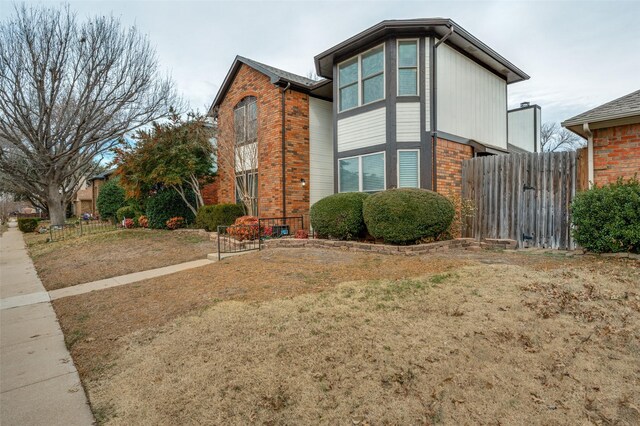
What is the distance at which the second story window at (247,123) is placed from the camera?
41.7ft

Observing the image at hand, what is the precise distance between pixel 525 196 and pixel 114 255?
36.8ft

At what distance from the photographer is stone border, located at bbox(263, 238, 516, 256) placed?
7.28 metres

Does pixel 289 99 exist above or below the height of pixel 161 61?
below

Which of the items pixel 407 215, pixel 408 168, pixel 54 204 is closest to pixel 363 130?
pixel 408 168

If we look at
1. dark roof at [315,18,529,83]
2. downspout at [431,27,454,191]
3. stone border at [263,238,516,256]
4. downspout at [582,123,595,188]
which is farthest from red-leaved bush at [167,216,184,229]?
downspout at [582,123,595,188]

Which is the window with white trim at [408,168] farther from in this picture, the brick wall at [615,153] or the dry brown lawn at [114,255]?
the dry brown lawn at [114,255]

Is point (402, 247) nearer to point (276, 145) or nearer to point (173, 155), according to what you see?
point (276, 145)

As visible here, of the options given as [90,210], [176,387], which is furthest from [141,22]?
[90,210]

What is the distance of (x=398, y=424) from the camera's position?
2129 millimetres

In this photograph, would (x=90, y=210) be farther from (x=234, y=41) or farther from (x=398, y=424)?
(x=398, y=424)

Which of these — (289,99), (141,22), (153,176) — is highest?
(141,22)

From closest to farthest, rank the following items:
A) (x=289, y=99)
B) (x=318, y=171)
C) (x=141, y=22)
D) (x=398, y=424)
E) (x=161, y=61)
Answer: (x=398, y=424)
(x=289, y=99)
(x=318, y=171)
(x=141, y=22)
(x=161, y=61)

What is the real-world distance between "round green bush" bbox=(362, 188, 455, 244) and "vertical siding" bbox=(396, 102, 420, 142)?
215 cm

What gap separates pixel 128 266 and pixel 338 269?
5352 mm
